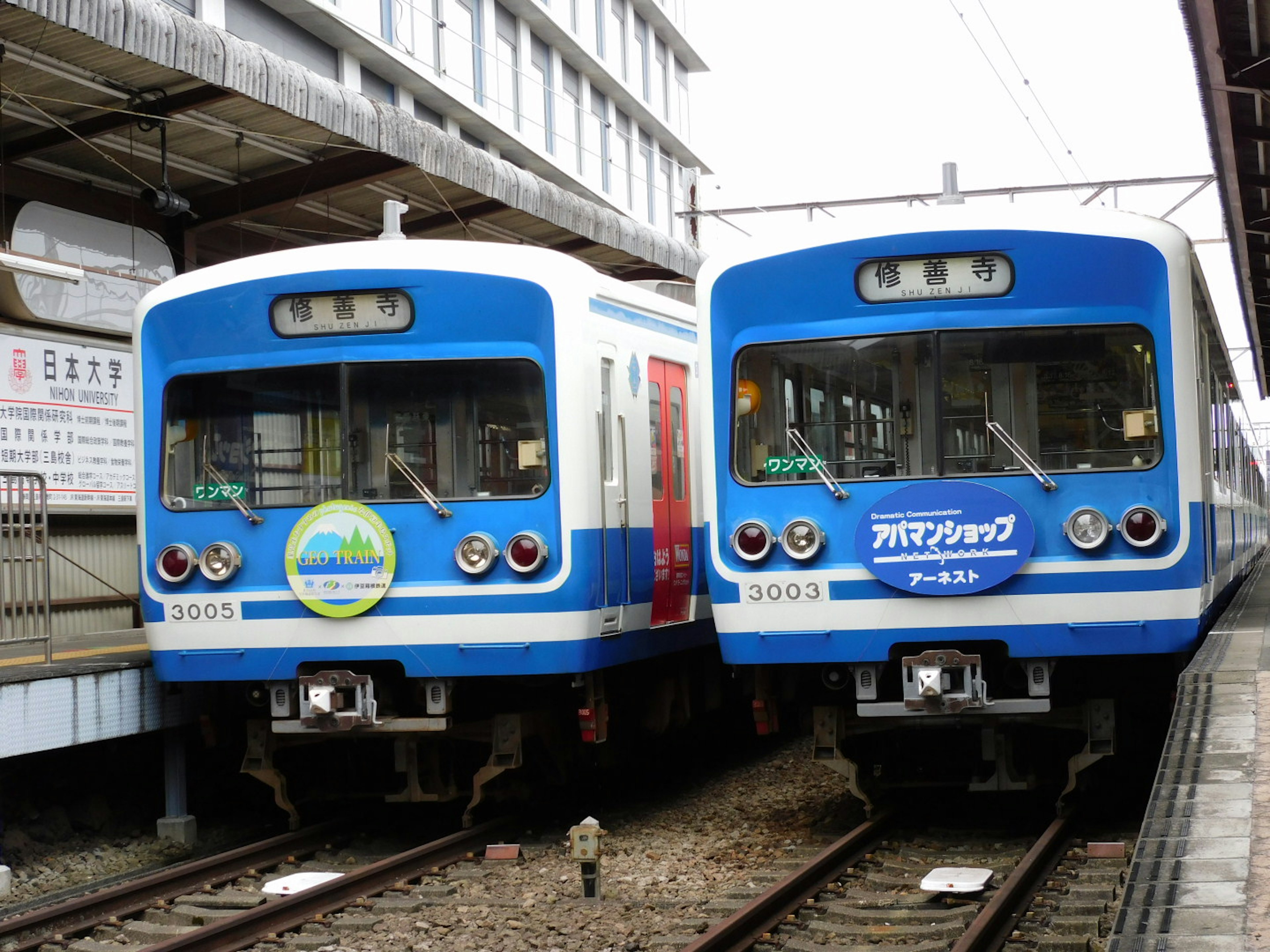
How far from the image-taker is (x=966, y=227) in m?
7.59

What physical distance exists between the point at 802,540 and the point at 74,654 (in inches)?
177

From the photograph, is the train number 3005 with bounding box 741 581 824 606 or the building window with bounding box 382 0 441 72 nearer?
the train number 3005 with bounding box 741 581 824 606

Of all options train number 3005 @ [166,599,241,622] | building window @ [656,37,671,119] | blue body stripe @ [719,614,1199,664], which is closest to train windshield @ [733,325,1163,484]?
blue body stripe @ [719,614,1199,664]

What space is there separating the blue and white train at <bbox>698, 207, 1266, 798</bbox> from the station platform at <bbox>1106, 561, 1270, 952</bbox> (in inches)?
32.2

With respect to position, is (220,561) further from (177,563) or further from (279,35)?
(279,35)

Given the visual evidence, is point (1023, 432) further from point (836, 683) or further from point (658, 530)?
point (658, 530)

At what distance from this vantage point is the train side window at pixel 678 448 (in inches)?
383

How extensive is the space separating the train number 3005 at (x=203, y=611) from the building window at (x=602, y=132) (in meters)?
30.7

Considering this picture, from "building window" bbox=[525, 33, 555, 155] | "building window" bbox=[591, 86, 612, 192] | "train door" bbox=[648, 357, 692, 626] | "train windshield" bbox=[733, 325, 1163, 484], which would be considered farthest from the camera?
"building window" bbox=[591, 86, 612, 192]

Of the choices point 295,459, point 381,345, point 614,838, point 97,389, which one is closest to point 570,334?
point 381,345

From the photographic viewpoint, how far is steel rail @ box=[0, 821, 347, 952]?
21.6 feet

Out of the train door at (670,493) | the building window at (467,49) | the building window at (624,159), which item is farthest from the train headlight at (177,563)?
the building window at (624,159)

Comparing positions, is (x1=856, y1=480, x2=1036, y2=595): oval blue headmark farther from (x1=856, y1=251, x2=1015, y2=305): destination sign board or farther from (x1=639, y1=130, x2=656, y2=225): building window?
(x1=639, y1=130, x2=656, y2=225): building window

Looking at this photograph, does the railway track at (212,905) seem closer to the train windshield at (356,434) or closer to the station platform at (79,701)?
the station platform at (79,701)
